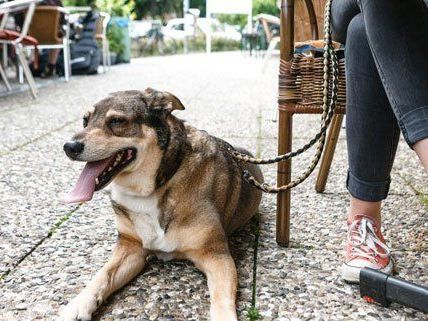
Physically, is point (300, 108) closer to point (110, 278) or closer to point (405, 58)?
point (405, 58)

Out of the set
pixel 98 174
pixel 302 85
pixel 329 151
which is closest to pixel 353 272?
pixel 302 85

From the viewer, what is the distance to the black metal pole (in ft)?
4.63

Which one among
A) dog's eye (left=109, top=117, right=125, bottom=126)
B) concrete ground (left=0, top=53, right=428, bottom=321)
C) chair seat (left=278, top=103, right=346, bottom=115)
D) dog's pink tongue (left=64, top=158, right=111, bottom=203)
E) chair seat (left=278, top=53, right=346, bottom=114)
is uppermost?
chair seat (left=278, top=53, right=346, bottom=114)

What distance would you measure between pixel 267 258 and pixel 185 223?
36 centimetres

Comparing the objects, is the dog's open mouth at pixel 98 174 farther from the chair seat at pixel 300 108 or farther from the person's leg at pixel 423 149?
the person's leg at pixel 423 149

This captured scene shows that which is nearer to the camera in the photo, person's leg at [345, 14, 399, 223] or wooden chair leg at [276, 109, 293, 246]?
person's leg at [345, 14, 399, 223]

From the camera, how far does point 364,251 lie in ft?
5.65

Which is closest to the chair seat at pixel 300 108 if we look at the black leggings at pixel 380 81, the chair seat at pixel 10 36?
the black leggings at pixel 380 81

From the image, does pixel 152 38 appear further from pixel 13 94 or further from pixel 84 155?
pixel 84 155

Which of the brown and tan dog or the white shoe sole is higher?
the brown and tan dog

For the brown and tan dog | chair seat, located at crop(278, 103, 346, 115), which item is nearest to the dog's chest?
the brown and tan dog

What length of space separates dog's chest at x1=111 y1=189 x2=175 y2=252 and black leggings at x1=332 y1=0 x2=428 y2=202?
66 centimetres

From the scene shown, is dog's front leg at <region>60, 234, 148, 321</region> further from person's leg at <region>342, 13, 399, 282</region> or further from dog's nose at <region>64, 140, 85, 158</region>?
person's leg at <region>342, 13, 399, 282</region>

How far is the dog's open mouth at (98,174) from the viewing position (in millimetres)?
1710
